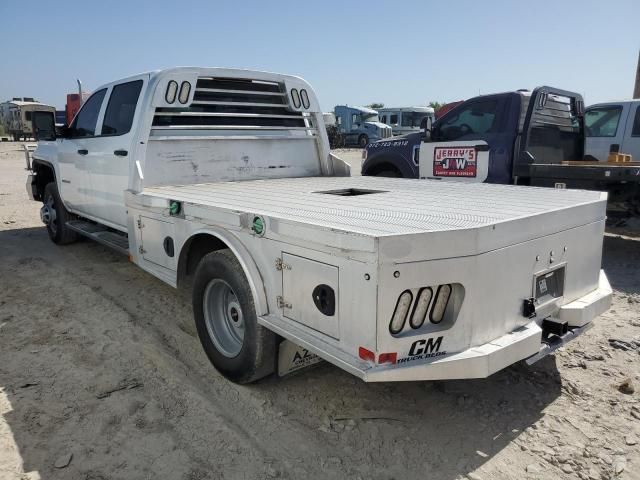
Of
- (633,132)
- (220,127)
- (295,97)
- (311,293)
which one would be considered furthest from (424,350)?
(633,132)

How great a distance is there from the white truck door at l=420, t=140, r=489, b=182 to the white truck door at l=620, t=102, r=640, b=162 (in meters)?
3.90

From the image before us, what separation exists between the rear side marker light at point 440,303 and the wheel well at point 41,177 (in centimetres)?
652

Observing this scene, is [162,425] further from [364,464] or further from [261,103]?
[261,103]

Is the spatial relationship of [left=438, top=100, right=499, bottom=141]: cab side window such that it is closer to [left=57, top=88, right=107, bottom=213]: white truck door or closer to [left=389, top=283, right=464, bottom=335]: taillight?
[left=57, top=88, right=107, bottom=213]: white truck door

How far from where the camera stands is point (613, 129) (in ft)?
30.5

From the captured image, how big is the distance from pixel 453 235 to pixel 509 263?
0.46 metres

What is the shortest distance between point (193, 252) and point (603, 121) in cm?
857

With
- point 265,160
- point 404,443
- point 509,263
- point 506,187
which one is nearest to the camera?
point 509,263

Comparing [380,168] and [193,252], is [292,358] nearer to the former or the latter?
[193,252]

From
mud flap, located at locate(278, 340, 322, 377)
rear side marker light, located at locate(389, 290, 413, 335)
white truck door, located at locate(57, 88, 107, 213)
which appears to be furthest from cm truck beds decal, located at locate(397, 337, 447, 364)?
white truck door, located at locate(57, 88, 107, 213)

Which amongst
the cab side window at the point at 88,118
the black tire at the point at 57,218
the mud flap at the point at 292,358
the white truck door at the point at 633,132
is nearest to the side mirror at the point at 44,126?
the cab side window at the point at 88,118

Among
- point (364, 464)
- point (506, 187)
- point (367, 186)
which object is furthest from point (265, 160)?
point (364, 464)

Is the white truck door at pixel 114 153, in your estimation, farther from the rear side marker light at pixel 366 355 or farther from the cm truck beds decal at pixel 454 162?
the cm truck beds decal at pixel 454 162

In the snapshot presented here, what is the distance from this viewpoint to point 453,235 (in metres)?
2.35
